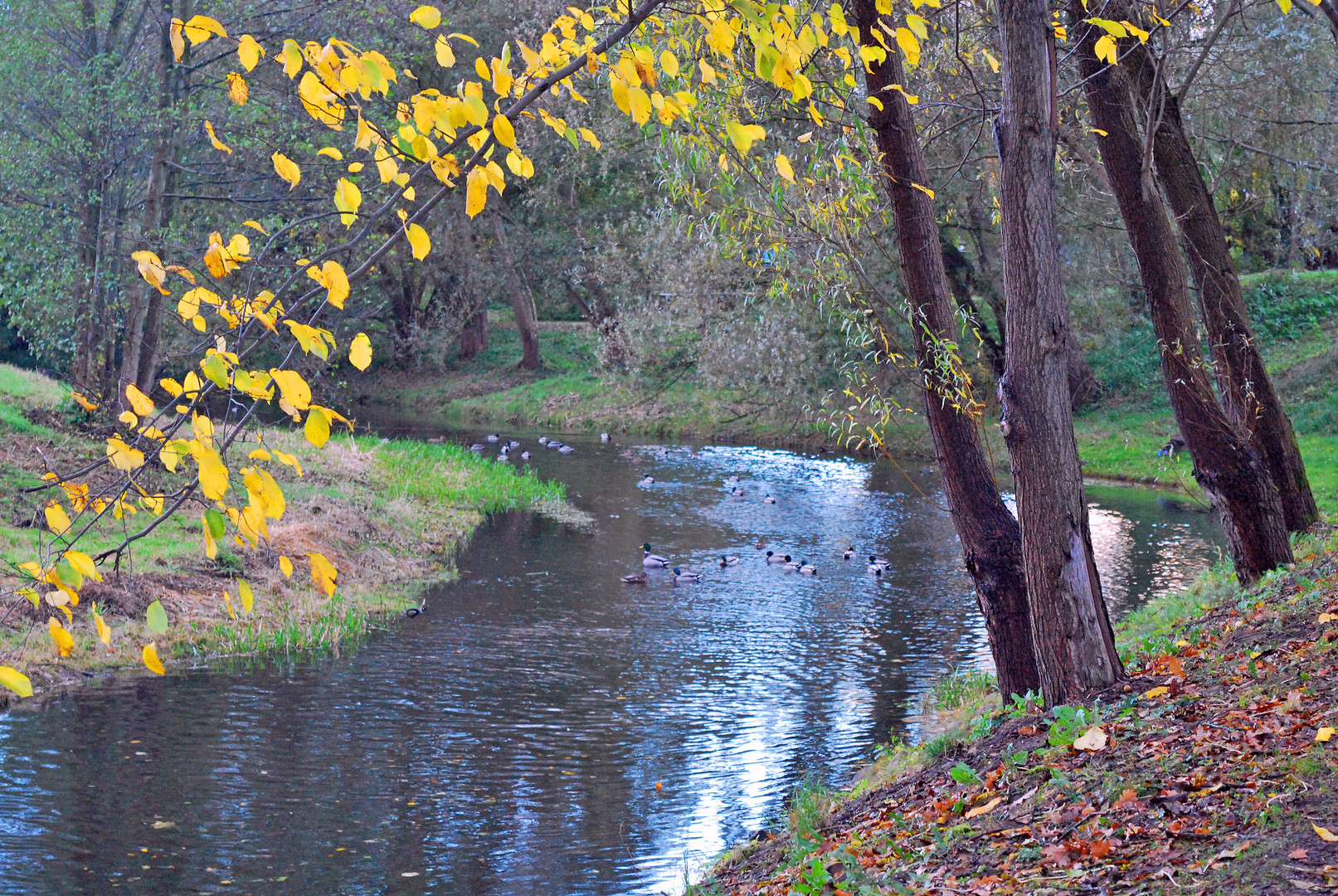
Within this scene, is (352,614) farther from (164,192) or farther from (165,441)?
(165,441)

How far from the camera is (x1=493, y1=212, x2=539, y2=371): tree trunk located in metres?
39.2

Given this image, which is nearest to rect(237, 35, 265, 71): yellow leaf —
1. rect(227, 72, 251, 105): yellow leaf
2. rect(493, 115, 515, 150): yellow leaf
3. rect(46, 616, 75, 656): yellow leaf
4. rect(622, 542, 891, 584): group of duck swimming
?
rect(227, 72, 251, 105): yellow leaf

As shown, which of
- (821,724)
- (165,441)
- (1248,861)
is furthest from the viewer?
(821,724)

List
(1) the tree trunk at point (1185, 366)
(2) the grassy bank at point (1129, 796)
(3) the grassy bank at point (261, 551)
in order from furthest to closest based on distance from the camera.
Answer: (3) the grassy bank at point (261, 551), (1) the tree trunk at point (1185, 366), (2) the grassy bank at point (1129, 796)

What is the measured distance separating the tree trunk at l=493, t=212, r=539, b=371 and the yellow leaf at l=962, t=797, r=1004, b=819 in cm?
3515

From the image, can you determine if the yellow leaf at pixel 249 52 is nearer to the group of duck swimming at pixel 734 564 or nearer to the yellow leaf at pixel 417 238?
the yellow leaf at pixel 417 238

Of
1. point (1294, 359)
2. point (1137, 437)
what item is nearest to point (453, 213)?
point (1137, 437)

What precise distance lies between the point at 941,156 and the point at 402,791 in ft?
57.6

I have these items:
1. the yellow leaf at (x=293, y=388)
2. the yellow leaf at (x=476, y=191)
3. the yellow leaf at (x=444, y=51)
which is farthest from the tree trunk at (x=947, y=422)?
the yellow leaf at (x=293, y=388)

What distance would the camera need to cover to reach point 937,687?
407 inches

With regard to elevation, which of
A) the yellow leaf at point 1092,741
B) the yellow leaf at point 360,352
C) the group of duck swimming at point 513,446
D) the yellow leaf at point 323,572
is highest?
the yellow leaf at point 360,352

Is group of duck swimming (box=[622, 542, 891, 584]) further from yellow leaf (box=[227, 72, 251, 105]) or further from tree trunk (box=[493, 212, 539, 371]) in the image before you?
tree trunk (box=[493, 212, 539, 371])

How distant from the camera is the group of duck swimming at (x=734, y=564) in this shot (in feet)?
50.0

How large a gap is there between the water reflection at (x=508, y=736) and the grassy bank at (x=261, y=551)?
0.66 meters
